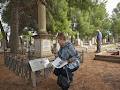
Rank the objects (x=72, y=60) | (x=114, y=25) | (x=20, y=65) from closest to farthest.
A: (x=72, y=60) → (x=20, y=65) → (x=114, y=25)

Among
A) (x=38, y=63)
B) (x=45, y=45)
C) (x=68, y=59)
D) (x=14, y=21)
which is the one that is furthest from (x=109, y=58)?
(x=68, y=59)

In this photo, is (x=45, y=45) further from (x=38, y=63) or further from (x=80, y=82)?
(x=38, y=63)

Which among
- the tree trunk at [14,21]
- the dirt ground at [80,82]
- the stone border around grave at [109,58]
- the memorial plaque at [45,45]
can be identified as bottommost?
the dirt ground at [80,82]

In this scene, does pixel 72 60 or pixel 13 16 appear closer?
pixel 72 60

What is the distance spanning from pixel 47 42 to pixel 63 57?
8.56 m

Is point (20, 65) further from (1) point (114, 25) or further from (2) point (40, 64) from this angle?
(1) point (114, 25)

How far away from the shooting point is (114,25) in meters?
74.6

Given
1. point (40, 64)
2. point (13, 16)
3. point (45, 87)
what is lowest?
point (45, 87)

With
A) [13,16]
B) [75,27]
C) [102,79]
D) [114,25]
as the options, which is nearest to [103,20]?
[75,27]

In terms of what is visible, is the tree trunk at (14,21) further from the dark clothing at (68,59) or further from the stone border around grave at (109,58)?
the dark clothing at (68,59)

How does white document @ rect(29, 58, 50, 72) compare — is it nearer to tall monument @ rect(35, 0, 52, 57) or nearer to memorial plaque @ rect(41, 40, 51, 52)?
tall monument @ rect(35, 0, 52, 57)

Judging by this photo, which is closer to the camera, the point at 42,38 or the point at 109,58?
the point at 42,38

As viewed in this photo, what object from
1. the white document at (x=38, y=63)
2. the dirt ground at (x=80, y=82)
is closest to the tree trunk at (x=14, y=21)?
the dirt ground at (x=80, y=82)

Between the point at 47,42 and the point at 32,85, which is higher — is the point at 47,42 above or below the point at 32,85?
above
